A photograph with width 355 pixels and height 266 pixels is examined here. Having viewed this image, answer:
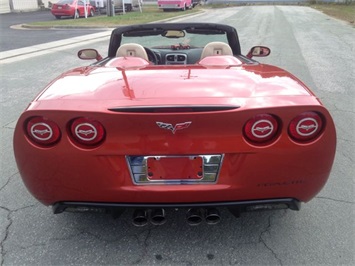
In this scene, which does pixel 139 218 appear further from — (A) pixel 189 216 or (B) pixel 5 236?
(B) pixel 5 236

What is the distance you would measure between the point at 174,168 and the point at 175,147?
0.42 ft

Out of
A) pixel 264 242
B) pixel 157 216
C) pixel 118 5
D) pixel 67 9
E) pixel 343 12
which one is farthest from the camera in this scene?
pixel 343 12

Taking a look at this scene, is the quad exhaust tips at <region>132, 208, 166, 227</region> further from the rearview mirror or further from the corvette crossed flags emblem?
the rearview mirror

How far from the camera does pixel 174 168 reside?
2.00m

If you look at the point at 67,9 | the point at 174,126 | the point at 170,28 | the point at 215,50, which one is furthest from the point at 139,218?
the point at 67,9

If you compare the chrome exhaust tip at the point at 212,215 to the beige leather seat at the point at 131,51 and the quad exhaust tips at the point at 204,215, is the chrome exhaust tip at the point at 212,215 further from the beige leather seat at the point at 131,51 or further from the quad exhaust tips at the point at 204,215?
the beige leather seat at the point at 131,51

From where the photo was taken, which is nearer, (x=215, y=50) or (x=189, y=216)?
(x=189, y=216)

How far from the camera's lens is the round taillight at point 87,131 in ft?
6.42

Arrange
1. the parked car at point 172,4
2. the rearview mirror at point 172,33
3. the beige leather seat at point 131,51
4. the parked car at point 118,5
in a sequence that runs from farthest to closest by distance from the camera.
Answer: the parked car at point 172,4, the parked car at point 118,5, the rearview mirror at point 172,33, the beige leather seat at point 131,51

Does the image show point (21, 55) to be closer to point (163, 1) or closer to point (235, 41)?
point (235, 41)

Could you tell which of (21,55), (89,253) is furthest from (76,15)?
(89,253)

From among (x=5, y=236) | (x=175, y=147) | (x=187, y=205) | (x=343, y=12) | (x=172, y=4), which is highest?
(x=175, y=147)

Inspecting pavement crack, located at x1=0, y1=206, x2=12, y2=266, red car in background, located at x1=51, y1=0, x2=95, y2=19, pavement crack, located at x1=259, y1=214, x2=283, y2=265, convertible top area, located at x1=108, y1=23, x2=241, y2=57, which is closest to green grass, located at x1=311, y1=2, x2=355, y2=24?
red car in background, located at x1=51, y1=0, x2=95, y2=19

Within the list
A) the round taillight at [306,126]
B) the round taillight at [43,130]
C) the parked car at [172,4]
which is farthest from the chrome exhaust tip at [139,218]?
the parked car at [172,4]
